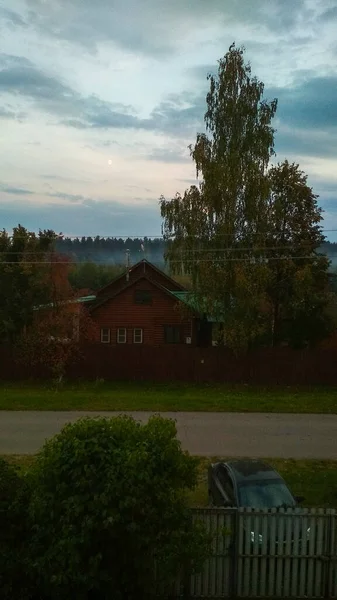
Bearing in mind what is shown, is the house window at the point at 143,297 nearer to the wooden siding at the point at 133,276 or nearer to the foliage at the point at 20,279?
the wooden siding at the point at 133,276

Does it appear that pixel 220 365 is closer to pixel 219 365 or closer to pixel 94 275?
pixel 219 365

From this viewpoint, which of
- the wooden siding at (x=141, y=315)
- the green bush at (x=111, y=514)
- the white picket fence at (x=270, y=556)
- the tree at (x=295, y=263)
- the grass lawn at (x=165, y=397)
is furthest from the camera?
the wooden siding at (x=141, y=315)

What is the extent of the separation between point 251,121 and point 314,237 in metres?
6.57

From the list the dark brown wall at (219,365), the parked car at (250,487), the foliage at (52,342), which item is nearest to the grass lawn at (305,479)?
the parked car at (250,487)

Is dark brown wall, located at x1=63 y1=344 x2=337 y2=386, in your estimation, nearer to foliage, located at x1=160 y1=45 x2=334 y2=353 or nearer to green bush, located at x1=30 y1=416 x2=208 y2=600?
foliage, located at x1=160 y1=45 x2=334 y2=353

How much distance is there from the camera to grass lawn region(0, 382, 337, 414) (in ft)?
66.8

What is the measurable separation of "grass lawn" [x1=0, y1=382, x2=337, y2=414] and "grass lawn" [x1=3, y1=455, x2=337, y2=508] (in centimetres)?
592

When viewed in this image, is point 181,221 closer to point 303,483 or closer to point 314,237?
point 314,237

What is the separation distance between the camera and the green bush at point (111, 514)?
20.5 ft

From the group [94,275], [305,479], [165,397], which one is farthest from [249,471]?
[94,275]

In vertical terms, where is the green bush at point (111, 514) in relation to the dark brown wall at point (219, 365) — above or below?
above

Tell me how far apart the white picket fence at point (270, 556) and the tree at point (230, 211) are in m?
16.0

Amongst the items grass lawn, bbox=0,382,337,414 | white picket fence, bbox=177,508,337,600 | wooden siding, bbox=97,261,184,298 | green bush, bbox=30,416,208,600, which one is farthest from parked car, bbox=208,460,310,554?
wooden siding, bbox=97,261,184,298

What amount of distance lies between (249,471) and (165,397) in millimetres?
11481
